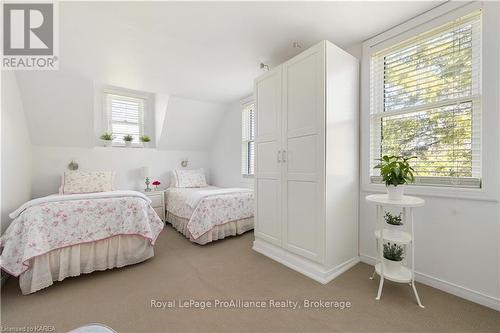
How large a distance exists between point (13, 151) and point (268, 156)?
2964 millimetres

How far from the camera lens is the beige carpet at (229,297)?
1.42 m

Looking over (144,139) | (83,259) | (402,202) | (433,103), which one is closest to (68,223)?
(83,259)

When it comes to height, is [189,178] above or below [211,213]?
above

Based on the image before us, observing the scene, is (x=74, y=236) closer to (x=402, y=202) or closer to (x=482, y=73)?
(x=402, y=202)

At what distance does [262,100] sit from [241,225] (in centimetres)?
193

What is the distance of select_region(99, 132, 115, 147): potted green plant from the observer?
360cm

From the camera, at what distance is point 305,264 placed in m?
2.09

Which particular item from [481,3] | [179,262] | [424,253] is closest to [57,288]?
[179,262]

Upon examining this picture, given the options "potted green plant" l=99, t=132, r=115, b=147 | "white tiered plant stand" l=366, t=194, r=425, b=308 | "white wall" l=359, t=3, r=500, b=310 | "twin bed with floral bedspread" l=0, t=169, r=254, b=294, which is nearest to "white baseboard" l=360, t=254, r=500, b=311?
"white wall" l=359, t=3, r=500, b=310

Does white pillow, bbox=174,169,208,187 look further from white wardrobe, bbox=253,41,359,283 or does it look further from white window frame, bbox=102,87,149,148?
white wardrobe, bbox=253,41,359,283

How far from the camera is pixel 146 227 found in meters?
2.35

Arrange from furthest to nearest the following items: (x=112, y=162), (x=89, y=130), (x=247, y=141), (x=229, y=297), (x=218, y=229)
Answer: (x=247, y=141) → (x=112, y=162) → (x=89, y=130) → (x=218, y=229) → (x=229, y=297)

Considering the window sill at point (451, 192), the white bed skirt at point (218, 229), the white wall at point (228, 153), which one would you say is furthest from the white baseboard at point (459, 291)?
the white wall at point (228, 153)

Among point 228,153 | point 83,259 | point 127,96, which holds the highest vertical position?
point 127,96
